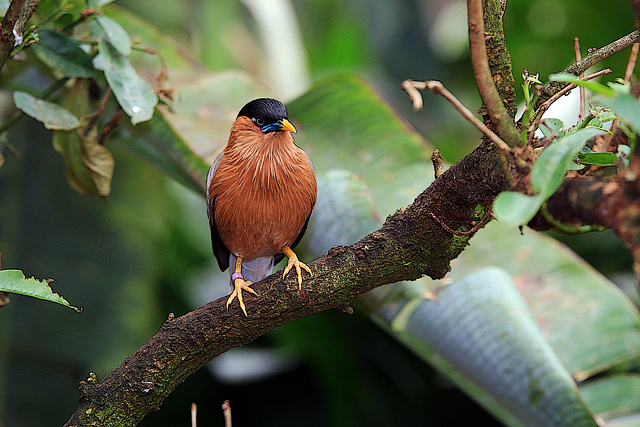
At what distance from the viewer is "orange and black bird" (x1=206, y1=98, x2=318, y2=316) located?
101 inches

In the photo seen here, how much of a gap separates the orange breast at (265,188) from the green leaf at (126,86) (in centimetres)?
42

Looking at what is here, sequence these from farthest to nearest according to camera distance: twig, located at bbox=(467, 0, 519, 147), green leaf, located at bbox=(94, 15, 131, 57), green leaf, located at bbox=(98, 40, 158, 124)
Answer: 1. green leaf, located at bbox=(98, 40, 158, 124)
2. green leaf, located at bbox=(94, 15, 131, 57)
3. twig, located at bbox=(467, 0, 519, 147)

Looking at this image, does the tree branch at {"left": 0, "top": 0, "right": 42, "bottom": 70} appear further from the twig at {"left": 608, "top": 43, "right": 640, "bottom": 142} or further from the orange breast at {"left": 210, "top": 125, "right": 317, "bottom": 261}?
the twig at {"left": 608, "top": 43, "right": 640, "bottom": 142}

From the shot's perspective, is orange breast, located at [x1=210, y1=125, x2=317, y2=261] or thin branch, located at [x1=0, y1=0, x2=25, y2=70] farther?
orange breast, located at [x1=210, y1=125, x2=317, y2=261]

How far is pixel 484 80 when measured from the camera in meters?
1.31

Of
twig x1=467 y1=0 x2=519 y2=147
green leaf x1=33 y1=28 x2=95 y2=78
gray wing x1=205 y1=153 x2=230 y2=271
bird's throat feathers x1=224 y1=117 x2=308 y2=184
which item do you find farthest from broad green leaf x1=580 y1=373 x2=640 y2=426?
green leaf x1=33 y1=28 x2=95 y2=78

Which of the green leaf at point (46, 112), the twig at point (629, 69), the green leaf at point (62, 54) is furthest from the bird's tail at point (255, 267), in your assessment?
the twig at point (629, 69)

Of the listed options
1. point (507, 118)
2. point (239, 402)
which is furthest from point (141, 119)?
point (239, 402)

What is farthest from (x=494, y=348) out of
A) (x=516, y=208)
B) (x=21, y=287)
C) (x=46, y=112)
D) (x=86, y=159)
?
(x=46, y=112)

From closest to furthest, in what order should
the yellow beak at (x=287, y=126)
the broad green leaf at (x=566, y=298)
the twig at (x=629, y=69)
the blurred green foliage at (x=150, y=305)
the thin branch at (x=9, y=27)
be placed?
the twig at (x=629, y=69)
the thin branch at (x=9, y=27)
the yellow beak at (x=287, y=126)
the broad green leaf at (x=566, y=298)
the blurred green foliage at (x=150, y=305)

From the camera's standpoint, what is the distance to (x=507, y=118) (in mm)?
1370

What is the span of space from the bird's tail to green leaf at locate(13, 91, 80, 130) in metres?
0.96

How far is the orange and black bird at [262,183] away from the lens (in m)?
2.58

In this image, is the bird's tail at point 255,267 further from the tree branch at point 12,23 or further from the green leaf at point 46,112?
the tree branch at point 12,23
